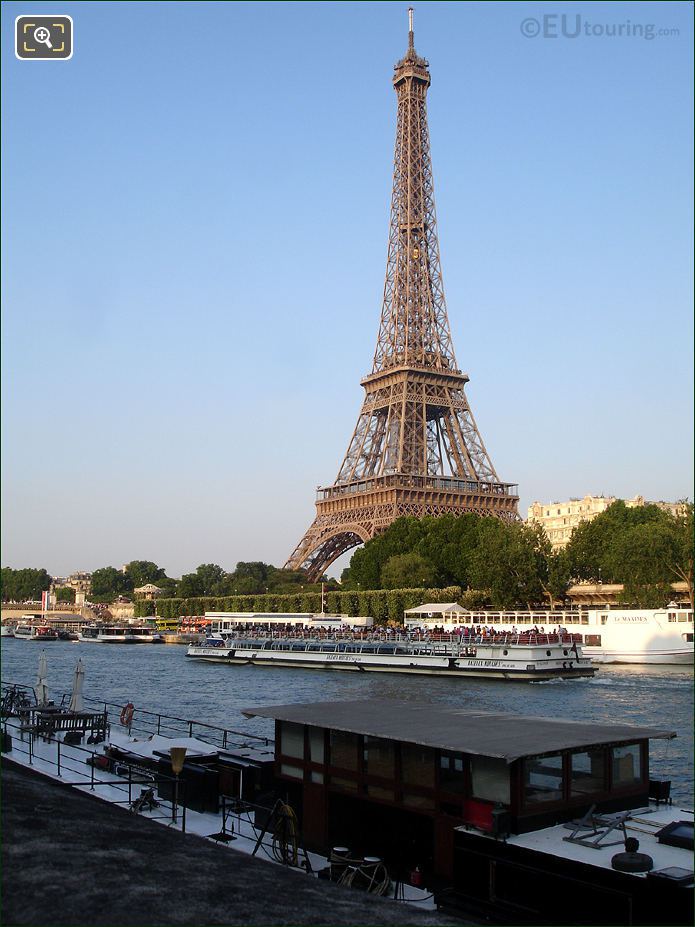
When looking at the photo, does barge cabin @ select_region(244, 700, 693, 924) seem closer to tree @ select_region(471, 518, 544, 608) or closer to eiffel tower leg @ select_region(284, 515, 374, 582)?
tree @ select_region(471, 518, 544, 608)

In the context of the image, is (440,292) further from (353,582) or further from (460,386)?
(353,582)

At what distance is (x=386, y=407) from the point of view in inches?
4788

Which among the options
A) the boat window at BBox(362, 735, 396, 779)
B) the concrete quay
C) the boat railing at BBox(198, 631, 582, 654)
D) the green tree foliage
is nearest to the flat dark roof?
the boat window at BBox(362, 735, 396, 779)

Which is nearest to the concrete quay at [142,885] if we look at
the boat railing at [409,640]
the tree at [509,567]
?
the boat railing at [409,640]

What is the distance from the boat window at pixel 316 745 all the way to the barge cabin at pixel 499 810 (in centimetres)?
2

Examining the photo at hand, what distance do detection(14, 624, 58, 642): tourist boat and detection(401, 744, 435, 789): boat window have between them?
143 m

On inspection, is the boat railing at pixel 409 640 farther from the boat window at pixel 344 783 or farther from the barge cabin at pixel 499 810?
the boat window at pixel 344 783

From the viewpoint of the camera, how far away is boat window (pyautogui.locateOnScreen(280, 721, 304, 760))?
15938 mm

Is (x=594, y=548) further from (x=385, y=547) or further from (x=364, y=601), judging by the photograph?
(x=364, y=601)

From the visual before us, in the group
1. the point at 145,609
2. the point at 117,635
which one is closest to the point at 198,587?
the point at 145,609

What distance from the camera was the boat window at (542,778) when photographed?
12.9 meters

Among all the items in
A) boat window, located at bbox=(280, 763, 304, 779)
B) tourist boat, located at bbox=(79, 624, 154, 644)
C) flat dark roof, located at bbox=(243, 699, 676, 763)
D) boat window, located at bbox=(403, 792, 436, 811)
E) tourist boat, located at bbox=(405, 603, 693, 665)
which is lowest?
tourist boat, located at bbox=(79, 624, 154, 644)

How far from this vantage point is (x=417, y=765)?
14.0 m

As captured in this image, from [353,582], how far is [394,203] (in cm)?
5328
